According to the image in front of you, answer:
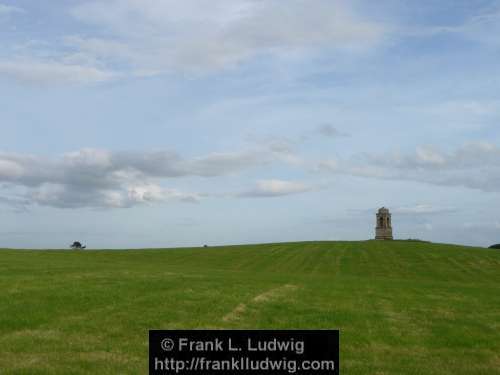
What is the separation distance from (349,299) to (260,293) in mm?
4792

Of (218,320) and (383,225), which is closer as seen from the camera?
(218,320)

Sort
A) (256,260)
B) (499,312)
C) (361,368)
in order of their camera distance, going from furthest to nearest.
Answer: (256,260) < (499,312) < (361,368)

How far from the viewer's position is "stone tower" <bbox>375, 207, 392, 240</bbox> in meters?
132

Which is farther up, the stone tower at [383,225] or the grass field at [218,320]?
the stone tower at [383,225]

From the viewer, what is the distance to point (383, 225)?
133 m

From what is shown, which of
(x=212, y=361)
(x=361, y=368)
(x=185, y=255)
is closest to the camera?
(x=212, y=361)

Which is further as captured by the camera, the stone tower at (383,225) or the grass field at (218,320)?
the stone tower at (383,225)

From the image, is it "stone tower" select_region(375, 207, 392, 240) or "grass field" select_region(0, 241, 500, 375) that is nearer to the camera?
"grass field" select_region(0, 241, 500, 375)

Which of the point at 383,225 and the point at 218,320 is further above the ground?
the point at 383,225

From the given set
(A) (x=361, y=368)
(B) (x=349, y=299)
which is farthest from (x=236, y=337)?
(B) (x=349, y=299)

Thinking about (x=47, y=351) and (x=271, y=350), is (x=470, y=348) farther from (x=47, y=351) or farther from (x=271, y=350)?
(x=47, y=351)

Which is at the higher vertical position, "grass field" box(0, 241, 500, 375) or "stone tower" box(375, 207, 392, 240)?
"stone tower" box(375, 207, 392, 240)

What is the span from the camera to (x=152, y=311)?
2231 cm

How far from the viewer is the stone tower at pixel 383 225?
132375mm
